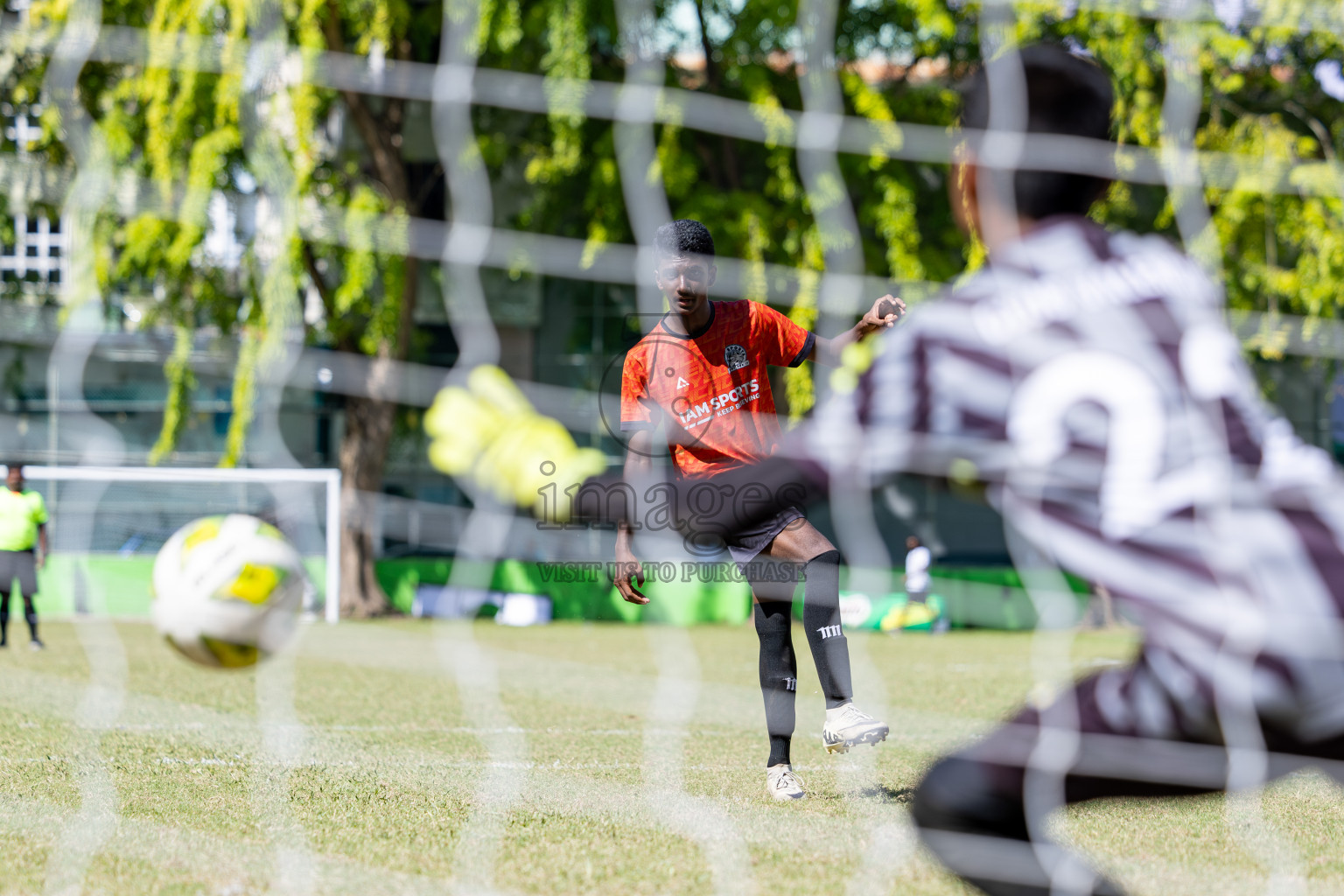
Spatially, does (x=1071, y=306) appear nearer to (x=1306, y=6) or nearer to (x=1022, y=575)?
(x=1306, y=6)

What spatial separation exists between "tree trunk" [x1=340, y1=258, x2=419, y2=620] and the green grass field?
299 inches

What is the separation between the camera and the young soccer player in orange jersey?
4.14 metres

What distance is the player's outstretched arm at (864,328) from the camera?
3615 mm

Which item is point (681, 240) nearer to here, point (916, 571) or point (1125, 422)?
point (1125, 422)

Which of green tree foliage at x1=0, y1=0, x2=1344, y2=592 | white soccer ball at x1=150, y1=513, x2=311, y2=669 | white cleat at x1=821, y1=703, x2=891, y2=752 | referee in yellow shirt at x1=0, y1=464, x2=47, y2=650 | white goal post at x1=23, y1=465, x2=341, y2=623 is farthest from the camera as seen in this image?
white goal post at x1=23, y1=465, x2=341, y2=623

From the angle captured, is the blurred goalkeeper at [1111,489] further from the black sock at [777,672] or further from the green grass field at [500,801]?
the black sock at [777,672]

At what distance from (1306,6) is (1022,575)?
9345 mm

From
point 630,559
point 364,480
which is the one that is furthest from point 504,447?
point 364,480

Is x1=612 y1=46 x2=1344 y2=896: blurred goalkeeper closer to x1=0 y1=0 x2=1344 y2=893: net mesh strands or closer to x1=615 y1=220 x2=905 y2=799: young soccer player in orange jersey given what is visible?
x1=615 y1=220 x2=905 y2=799: young soccer player in orange jersey

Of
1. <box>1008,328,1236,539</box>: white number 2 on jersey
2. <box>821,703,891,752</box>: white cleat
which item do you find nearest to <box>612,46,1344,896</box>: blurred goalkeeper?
<box>1008,328,1236,539</box>: white number 2 on jersey

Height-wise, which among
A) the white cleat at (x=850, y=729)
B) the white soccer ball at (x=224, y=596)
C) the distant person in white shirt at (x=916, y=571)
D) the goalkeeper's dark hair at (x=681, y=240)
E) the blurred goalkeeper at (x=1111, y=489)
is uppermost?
the goalkeeper's dark hair at (x=681, y=240)

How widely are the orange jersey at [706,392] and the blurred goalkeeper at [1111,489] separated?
2.15 m

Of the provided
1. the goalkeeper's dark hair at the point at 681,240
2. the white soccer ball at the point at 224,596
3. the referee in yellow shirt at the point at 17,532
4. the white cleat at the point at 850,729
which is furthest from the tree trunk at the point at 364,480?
the white soccer ball at the point at 224,596

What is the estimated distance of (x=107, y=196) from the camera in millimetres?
14312
